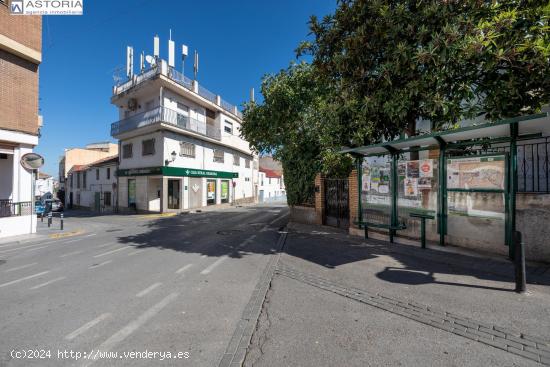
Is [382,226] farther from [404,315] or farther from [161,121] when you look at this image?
[161,121]

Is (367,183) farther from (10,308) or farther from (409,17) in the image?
(10,308)

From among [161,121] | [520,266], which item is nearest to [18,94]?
[161,121]

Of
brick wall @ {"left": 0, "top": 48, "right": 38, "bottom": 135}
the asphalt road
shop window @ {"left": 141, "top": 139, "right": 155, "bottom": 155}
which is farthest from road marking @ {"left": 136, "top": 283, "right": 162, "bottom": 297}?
shop window @ {"left": 141, "top": 139, "right": 155, "bottom": 155}

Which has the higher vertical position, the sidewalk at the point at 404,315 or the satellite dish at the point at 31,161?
the satellite dish at the point at 31,161

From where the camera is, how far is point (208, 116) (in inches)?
1072

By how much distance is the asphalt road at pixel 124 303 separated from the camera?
3031 millimetres

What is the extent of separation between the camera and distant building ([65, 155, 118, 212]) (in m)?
25.7

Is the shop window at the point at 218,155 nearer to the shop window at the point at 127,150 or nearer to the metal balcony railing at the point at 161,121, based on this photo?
the metal balcony railing at the point at 161,121

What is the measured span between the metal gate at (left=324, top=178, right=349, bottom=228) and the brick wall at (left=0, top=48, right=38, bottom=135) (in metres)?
14.8

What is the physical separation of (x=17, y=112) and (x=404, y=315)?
17.2 metres

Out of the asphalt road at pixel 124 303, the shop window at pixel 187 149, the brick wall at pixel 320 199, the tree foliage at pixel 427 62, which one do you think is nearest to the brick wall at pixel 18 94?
the asphalt road at pixel 124 303

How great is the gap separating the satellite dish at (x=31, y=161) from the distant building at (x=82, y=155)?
26.3m

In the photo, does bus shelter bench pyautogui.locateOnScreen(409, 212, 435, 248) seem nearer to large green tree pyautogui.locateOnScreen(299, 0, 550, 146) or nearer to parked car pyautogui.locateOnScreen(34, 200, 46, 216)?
large green tree pyautogui.locateOnScreen(299, 0, 550, 146)

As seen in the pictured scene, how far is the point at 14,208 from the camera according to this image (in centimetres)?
1174
